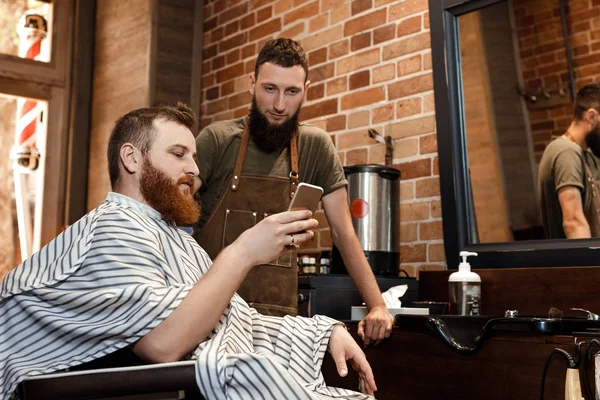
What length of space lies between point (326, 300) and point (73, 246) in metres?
A: 1.20

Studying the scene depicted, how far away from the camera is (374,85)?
317 cm

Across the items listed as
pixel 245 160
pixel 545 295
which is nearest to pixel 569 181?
pixel 545 295

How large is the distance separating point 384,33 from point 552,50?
0.91 meters

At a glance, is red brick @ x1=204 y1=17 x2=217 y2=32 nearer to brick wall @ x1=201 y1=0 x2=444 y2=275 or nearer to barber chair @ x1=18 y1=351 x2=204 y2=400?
brick wall @ x1=201 y1=0 x2=444 y2=275

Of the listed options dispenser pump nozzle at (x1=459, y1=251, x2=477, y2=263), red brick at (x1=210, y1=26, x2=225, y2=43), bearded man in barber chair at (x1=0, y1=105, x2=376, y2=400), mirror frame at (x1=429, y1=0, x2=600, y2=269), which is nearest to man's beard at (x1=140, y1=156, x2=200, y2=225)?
bearded man in barber chair at (x1=0, y1=105, x2=376, y2=400)

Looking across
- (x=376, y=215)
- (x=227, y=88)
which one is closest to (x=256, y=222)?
(x=376, y=215)

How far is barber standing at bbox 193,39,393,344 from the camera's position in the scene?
2.46m

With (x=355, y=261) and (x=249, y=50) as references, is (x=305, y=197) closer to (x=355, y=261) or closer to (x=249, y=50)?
(x=355, y=261)

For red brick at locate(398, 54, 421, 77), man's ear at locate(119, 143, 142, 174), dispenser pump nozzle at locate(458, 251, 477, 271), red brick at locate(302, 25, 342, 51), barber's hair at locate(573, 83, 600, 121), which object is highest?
red brick at locate(302, 25, 342, 51)

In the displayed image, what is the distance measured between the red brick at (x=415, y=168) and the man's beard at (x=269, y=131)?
2.11 feet

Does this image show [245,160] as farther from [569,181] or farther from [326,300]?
[569,181]

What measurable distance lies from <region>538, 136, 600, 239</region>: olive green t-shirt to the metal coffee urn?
1.95ft

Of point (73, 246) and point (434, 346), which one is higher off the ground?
point (73, 246)

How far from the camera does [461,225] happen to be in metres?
2.66
